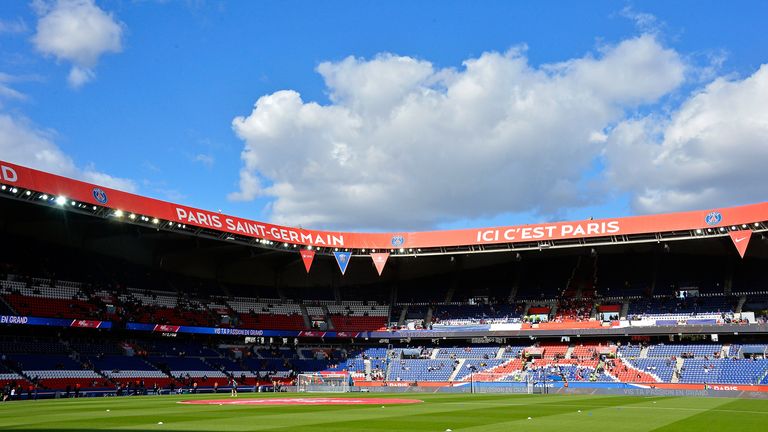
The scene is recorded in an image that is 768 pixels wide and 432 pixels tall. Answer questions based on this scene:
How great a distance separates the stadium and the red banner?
0.15 meters

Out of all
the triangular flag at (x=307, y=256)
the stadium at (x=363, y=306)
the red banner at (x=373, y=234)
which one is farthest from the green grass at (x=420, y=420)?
the triangular flag at (x=307, y=256)

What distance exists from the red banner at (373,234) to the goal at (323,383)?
13943mm

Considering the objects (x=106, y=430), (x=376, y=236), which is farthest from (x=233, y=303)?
(x=106, y=430)

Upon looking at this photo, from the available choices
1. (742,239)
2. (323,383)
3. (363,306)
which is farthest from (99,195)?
(742,239)

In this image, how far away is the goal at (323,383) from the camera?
200 feet

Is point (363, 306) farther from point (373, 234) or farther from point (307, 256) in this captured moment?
point (307, 256)

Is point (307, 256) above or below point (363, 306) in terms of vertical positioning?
above

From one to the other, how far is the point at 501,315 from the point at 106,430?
56428mm

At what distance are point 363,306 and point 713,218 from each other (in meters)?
40.2

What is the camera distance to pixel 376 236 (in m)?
72.2

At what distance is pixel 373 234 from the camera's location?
72.4 meters

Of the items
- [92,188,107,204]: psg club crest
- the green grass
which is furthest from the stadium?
the green grass

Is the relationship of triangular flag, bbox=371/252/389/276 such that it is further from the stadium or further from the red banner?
the red banner

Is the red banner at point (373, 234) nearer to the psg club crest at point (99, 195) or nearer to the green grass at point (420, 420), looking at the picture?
the psg club crest at point (99, 195)
